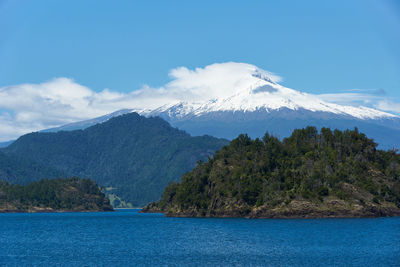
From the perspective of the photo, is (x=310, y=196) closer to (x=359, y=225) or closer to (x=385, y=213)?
(x=385, y=213)

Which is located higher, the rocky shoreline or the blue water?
the rocky shoreline

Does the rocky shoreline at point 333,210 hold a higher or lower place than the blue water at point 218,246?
higher

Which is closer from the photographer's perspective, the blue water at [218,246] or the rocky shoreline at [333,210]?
the blue water at [218,246]

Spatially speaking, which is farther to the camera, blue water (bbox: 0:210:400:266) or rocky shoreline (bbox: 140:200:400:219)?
rocky shoreline (bbox: 140:200:400:219)

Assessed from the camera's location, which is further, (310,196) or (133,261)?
(310,196)

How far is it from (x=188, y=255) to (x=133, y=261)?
449 inches

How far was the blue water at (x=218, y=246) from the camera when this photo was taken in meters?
99.8

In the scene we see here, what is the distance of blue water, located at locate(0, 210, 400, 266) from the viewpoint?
9983cm

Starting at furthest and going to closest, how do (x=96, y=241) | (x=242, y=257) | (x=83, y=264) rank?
(x=96, y=241) → (x=242, y=257) → (x=83, y=264)

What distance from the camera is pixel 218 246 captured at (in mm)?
120125

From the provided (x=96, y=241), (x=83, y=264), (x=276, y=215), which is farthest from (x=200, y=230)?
(x=83, y=264)

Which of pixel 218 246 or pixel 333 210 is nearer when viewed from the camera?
pixel 218 246

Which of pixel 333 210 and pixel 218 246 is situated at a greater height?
pixel 333 210

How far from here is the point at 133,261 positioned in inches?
3989
